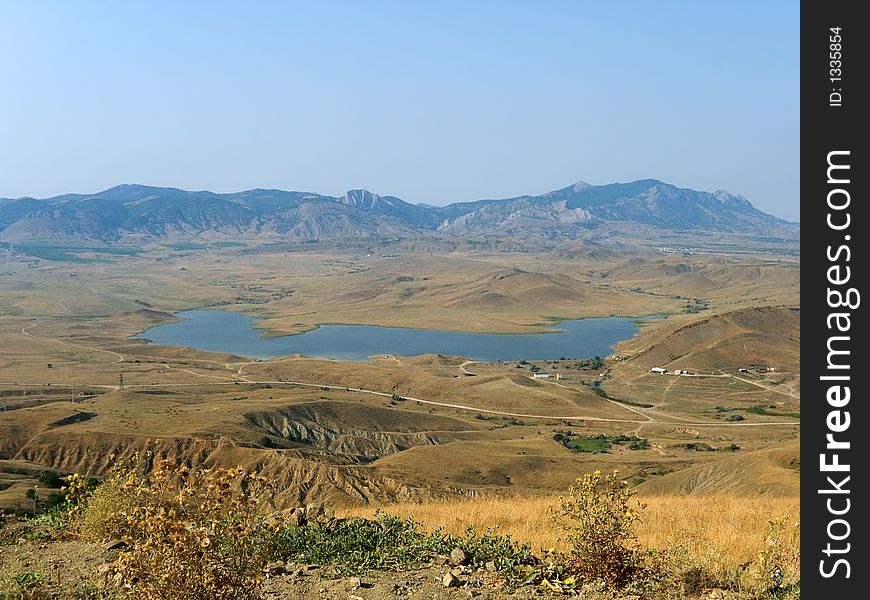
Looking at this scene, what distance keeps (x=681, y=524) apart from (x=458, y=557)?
15.1 ft

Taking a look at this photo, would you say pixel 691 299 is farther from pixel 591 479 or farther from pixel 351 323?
pixel 591 479

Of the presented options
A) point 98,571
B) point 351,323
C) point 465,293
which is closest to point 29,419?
point 98,571

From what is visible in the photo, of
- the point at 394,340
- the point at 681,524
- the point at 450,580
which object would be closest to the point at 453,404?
the point at 394,340

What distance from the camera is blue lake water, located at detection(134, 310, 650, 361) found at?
111188 mm

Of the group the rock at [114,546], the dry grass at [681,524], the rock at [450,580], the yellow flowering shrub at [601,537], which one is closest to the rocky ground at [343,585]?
Result: the rock at [450,580]

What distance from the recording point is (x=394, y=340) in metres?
123

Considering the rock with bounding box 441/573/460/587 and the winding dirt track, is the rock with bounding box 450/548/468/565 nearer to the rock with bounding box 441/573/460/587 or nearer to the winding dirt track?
the rock with bounding box 441/573/460/587

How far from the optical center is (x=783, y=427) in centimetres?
6088

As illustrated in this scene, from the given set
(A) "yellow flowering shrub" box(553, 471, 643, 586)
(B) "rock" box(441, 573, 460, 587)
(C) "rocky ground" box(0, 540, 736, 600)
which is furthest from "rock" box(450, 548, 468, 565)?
(A) "yellow flowering shrub" box(553, 471, 643, 586)

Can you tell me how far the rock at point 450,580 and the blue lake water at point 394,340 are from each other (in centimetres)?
9870

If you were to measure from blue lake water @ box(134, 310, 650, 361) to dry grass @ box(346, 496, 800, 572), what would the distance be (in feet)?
303

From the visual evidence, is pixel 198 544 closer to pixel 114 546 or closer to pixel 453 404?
pixel 114 546
